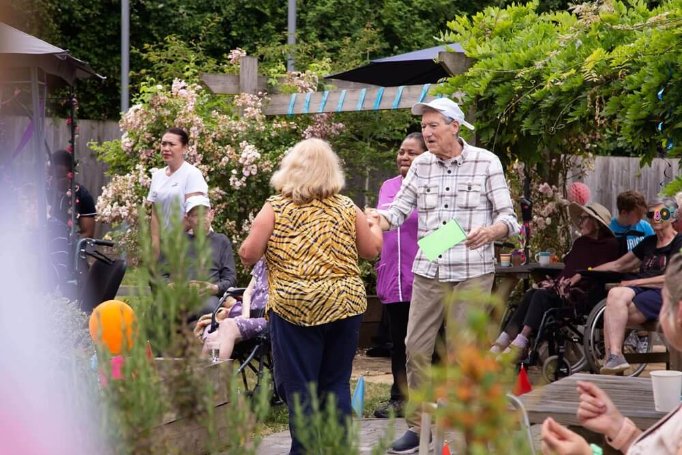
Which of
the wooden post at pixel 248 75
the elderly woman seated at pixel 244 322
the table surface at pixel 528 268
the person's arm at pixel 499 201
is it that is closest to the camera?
the person's arm at pixel 499 201

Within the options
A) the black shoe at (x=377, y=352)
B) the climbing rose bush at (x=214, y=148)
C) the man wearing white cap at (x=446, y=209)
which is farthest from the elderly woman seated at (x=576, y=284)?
the climbing rose bush at (x=214, y=148)

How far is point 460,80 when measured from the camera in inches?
304

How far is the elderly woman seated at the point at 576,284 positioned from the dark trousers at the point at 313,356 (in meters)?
3.45

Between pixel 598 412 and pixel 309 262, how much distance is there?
230cm

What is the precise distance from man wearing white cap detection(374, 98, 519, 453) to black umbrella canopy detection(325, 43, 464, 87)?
14.8ft

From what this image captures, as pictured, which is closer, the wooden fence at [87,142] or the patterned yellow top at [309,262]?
the patterned yellow top at [309,262]

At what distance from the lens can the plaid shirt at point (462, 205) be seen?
5750 mm

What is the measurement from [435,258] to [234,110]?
21.1ft

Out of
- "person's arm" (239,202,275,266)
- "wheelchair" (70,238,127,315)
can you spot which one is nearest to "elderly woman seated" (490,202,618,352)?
"wheelchair" (70,238,127,315)

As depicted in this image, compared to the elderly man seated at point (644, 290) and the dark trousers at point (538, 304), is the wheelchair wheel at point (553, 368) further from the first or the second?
the elderly man seated at point (644, 290)

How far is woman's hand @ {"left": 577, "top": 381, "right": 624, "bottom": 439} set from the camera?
2.77m

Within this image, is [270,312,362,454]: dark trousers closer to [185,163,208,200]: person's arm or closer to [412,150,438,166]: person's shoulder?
[412,150,438,166]: person's shoulder

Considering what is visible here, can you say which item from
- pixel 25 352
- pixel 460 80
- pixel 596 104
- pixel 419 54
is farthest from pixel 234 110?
pixel 25 352

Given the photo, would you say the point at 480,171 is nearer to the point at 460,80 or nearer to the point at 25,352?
the point at 460,80
